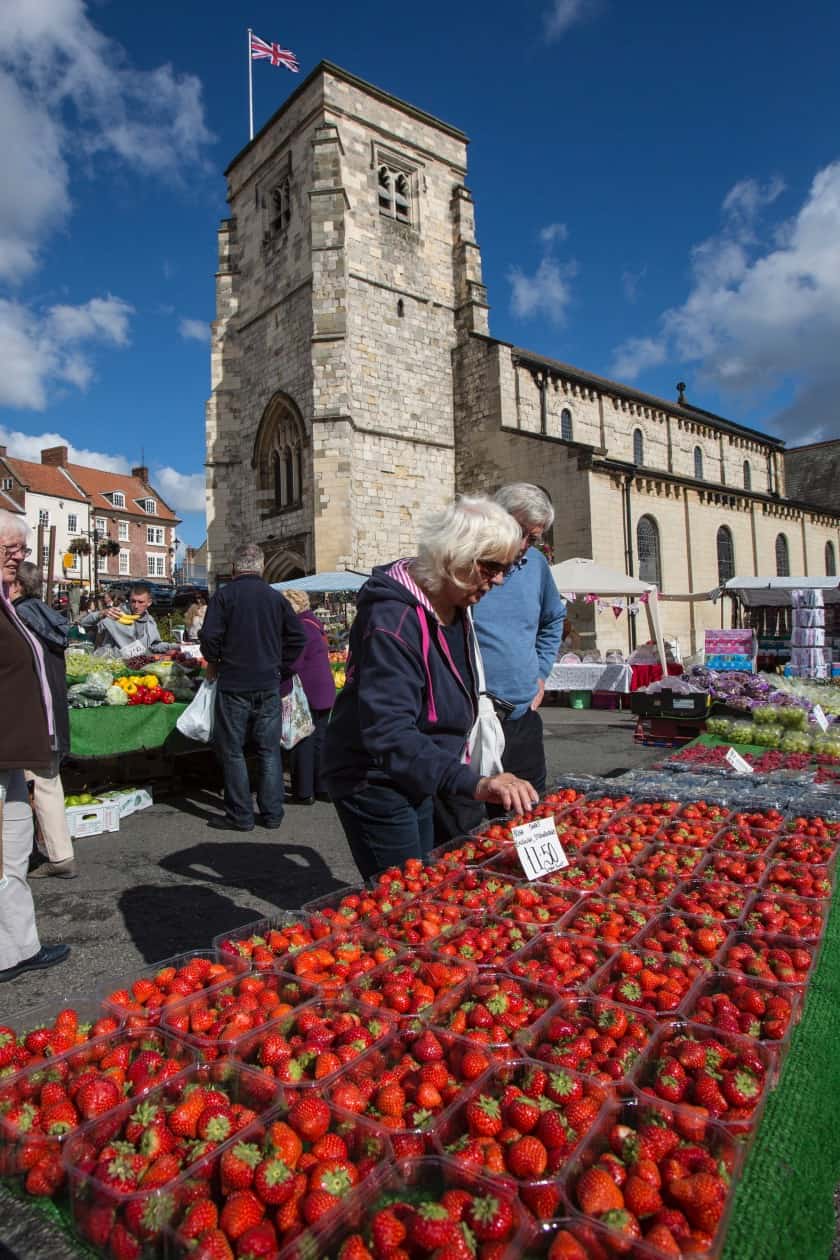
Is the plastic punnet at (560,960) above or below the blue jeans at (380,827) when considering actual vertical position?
below

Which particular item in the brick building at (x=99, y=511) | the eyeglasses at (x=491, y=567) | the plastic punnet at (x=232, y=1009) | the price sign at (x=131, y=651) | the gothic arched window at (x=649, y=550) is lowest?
the plastic punnet at (x=232, y=1009)

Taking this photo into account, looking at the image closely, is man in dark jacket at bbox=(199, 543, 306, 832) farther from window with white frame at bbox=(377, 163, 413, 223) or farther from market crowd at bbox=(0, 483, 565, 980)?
window with white frame at bbox=(377, 163, 413, 223)

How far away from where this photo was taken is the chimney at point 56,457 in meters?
54.7

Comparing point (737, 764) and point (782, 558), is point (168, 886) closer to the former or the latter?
point (737, 764)

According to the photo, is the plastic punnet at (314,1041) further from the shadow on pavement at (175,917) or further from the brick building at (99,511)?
the brick building at (99,511)

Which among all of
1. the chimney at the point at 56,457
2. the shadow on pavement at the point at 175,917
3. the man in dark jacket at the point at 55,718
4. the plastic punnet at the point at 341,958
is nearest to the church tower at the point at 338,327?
the man in dark jacket at the point at 55,718

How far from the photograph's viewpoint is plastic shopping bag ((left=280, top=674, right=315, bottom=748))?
22.2ft

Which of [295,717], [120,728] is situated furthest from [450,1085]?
[120,728]

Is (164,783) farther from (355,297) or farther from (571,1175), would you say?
(355,297)

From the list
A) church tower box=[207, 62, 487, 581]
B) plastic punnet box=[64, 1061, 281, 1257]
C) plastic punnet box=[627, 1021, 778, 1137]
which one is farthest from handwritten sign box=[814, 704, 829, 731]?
church tower box=[207, 62, 487, 581]

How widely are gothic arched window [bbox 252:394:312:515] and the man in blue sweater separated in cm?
1925

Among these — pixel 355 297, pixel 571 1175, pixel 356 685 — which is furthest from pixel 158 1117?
pixel 355 297

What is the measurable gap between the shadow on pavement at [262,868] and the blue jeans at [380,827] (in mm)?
2158

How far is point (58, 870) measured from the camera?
4934 mm
